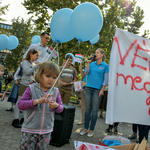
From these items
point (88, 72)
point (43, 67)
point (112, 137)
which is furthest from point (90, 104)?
point (43, 67)

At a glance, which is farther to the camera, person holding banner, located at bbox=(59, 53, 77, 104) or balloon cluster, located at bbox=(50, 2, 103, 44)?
person holding banner, located at bbox=(59, 53, 77, 104)

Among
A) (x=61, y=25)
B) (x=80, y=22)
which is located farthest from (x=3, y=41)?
(x=80, y=22)

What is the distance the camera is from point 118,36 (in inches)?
98.2

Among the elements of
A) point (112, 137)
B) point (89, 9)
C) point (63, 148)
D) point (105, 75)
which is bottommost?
point (63, 148)

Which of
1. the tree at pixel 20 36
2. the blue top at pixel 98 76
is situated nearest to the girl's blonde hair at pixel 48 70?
the blue top at pixel 98 76

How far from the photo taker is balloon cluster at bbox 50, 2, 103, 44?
3551mm

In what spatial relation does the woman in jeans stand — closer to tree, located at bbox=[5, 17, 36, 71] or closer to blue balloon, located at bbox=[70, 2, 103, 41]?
blue balloon, located at bbox=[70, 2, 103, 41]

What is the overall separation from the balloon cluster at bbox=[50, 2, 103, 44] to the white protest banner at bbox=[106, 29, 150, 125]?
122 cm

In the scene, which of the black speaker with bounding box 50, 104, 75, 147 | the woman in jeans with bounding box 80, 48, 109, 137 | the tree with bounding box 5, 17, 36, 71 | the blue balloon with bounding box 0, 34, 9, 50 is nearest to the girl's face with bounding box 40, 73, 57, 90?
the black speaker with bounding box 50, 104, 75, 147

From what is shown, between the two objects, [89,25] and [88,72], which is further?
[88,72]

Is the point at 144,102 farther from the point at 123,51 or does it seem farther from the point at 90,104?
the point at 90,104

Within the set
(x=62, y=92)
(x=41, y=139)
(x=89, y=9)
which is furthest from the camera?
(x=62, y=92)

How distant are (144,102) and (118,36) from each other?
1024 millimetres

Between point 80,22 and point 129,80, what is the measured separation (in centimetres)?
171
